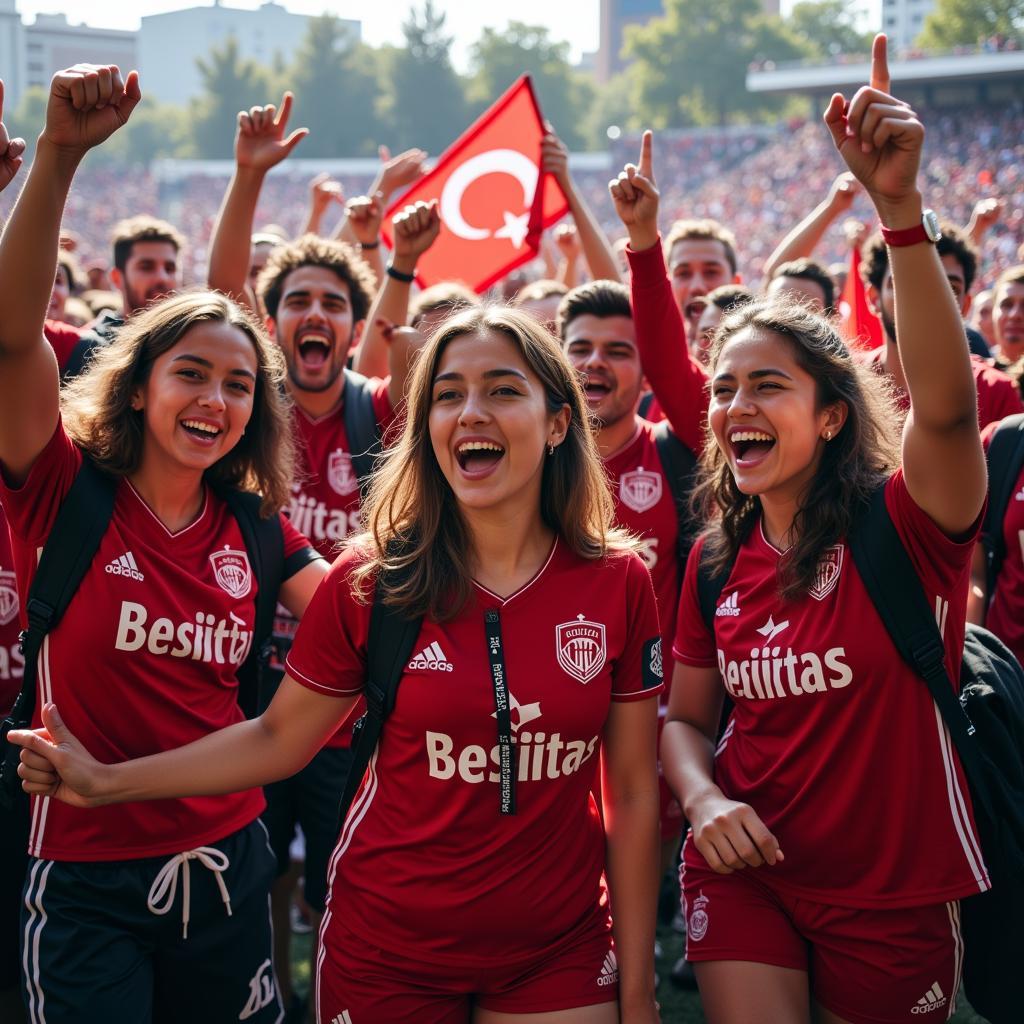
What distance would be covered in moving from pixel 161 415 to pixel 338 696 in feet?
2.93

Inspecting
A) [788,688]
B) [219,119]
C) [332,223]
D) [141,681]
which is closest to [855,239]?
[788,688]

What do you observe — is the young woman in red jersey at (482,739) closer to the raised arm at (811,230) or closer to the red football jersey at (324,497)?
the red football jersey at (324,497)

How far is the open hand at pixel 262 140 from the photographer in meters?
4.19

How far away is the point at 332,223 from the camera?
177ft

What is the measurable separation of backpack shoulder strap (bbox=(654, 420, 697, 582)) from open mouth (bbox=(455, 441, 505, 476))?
1.44m

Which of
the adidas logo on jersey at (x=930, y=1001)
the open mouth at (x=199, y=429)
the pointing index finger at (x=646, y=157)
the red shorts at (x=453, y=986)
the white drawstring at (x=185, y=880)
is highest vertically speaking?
the pointing index finger at (x=646, y=157)

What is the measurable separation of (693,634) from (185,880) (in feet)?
4.51

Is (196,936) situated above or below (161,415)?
below

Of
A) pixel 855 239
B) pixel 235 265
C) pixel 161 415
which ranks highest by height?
pixel 855 239

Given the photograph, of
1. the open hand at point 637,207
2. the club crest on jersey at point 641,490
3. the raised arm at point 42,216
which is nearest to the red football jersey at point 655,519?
the club crest on jersey at point 641,490

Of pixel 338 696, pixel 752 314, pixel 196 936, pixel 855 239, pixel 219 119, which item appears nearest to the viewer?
pixel 338 696

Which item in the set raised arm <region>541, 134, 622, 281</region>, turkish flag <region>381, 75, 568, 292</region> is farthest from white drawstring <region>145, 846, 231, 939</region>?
turkish flag <region>381, 75, 568, 292</region>

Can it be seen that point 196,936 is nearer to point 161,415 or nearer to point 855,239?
point 161,415

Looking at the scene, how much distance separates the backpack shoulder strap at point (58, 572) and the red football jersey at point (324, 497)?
129cm
